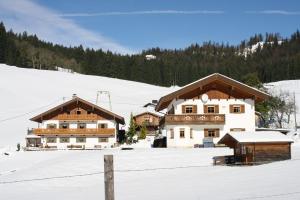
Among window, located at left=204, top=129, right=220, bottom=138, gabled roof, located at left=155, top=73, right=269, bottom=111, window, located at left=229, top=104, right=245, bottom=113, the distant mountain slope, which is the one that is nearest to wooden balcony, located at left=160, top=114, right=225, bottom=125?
window, located at left=204, top=129, right=220, bottom=138

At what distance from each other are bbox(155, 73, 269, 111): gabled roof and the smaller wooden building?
1722 centimetres

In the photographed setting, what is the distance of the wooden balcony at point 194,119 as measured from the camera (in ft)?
179

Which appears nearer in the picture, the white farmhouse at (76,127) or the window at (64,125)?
the white farmhouse at (76,127)

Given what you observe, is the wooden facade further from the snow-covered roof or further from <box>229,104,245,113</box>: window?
the snow-covered roof

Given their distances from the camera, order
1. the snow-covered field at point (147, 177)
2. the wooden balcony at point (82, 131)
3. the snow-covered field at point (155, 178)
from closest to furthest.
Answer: the snow-covered field at point (155, 178) < the snow-covered field at point (147, 177) < the wooden balcony at point (82, 131)

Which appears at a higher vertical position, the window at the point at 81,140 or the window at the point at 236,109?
the window at the point at 236,109

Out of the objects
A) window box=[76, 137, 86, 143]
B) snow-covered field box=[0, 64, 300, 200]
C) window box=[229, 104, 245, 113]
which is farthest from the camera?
window box=[76, 137, 86, 143]

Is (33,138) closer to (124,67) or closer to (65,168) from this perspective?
(65,168)

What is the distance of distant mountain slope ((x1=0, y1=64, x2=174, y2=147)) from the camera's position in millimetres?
83375

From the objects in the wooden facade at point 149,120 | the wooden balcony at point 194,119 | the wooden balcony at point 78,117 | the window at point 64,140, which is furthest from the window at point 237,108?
the wooden facade at point 149,120

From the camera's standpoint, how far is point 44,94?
110375mm

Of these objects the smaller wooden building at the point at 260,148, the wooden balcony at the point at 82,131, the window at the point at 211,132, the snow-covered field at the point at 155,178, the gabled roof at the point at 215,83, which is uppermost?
the gabled roof at the point at 215,83

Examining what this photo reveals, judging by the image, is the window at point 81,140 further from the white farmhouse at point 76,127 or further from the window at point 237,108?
the window at point 237,108

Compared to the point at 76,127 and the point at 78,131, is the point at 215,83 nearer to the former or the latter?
the point at 78,131
